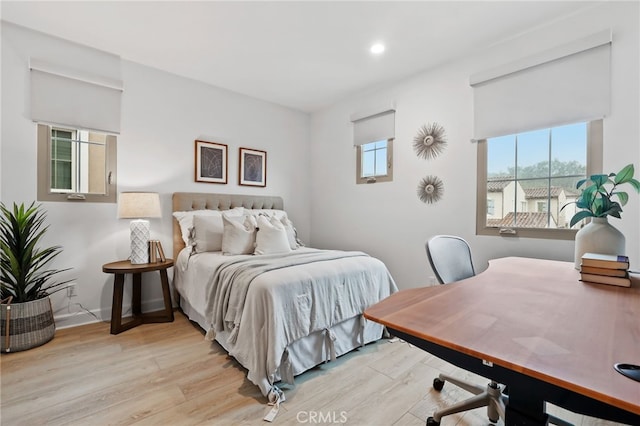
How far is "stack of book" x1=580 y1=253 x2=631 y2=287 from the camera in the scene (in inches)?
49.9

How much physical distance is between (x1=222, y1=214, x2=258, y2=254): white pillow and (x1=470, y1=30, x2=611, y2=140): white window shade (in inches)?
93.0

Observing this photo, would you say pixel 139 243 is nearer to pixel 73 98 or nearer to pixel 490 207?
pixel 73 98

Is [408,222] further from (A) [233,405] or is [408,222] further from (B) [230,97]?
(B) [230,97]

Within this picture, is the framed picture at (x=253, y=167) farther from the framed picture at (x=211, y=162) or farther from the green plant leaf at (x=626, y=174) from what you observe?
the green plant leaf at (x=626, y=174)

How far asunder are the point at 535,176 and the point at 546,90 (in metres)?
0.69

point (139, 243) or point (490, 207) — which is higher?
point (490, 207)

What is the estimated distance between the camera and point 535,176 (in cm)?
244

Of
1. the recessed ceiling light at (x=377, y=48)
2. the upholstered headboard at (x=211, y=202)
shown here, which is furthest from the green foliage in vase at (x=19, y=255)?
the recessed ceiling light at (x=377, y=48)

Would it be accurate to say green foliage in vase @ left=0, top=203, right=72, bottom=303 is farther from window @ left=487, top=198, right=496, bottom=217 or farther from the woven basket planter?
window @ left=487, top=198, right=496, bottom=217

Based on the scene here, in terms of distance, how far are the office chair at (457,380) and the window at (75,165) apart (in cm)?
300

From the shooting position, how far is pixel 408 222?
125 inches

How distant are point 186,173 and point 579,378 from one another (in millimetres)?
3498

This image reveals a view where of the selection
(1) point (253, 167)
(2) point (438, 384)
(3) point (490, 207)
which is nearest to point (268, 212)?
(1) point (253, 167)

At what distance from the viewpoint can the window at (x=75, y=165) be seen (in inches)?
98.7
